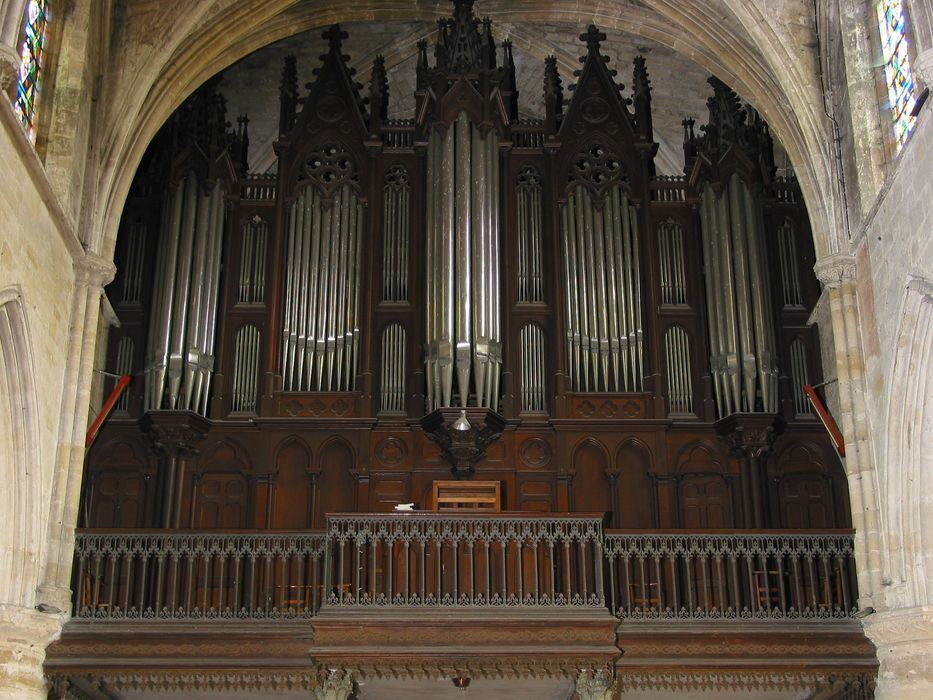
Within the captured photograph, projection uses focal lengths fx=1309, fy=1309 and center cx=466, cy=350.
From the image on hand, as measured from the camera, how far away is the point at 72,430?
14602 millimetres

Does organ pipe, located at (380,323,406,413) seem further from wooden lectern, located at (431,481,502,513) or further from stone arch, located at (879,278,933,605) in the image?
stone arch, located at (879,278,933,605)

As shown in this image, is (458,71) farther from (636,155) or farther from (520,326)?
(520,326)

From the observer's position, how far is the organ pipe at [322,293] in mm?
16938

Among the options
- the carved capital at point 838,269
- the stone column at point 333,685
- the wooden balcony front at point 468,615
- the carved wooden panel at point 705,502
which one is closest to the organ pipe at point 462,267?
the wooden balcony front at point 468,615

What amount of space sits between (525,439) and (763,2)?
6229mm

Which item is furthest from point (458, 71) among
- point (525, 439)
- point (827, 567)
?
point (827, 567)

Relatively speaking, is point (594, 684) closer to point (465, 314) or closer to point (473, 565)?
point (473, 565)

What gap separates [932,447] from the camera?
526 inches

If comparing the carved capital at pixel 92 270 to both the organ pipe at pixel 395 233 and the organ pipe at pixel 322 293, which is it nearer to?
the organ pipe at pixel 322 293

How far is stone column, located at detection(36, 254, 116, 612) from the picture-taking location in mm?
14000

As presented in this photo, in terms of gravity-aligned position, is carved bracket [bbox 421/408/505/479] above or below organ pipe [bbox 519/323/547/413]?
below

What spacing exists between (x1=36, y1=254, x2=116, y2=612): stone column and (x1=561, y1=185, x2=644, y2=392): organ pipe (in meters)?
5.92

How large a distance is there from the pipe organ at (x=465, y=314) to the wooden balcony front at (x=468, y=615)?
5.54 feet

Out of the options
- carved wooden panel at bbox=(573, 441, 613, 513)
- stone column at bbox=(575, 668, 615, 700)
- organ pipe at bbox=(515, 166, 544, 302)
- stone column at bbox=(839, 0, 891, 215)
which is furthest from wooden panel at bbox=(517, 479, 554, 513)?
stone column at bbox=(839, 0, 891, 215)
